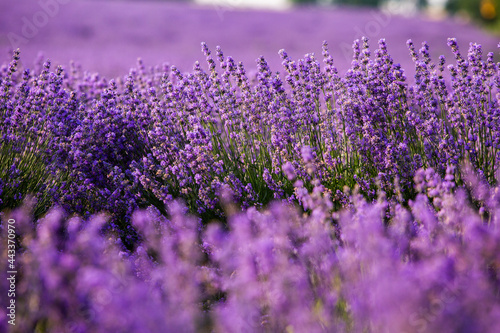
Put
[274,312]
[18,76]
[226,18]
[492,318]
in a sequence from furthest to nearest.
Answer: [226,18], [18,76], [274,312], [492,318]

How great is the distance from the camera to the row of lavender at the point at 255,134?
2.63m

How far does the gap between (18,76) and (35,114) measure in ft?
4.53

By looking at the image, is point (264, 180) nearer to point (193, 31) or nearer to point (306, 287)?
point (306, 287)

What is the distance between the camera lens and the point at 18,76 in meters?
4.13

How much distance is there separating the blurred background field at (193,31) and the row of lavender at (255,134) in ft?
26.5

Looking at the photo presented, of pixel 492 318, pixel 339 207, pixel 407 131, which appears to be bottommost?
pixel 339 207

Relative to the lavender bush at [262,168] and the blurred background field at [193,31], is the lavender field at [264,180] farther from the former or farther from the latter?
the blurred background field at [193,31]

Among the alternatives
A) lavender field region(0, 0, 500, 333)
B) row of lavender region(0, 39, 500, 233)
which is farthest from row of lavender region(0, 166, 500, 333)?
row of lavender region(0, 39, 500, 233)

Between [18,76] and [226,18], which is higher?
[18,76]

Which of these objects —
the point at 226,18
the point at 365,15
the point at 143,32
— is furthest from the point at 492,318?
the point at 365,15

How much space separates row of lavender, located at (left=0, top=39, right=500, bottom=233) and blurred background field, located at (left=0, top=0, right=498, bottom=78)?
26.5 feet

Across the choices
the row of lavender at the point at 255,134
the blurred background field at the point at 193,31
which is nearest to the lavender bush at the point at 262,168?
the row of lavender at the point at 255,134

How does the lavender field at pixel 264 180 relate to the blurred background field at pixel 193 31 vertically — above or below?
above

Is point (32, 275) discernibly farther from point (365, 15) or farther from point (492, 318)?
point (365, 15)
